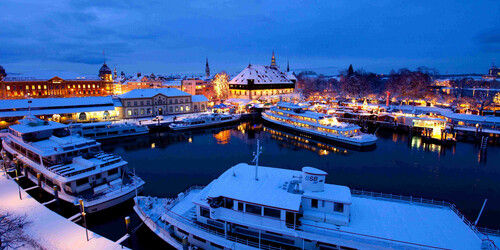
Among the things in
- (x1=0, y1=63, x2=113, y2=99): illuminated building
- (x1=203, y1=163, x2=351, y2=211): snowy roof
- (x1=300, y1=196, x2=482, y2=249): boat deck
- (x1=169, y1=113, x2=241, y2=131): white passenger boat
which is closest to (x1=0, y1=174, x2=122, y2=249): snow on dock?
(x1=203, y1=163, x2=351, y2=211): snowy roof

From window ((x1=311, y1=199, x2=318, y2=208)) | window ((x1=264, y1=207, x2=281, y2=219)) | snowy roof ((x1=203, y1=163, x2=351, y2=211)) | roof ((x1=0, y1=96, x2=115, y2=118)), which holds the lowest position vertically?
window ((x1=264, y1=207, x2=281, y2=219))

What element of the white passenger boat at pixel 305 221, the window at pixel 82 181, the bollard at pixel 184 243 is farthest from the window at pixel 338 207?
the window at pixel 82 181

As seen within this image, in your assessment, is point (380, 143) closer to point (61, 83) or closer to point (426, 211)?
point (426, 211)

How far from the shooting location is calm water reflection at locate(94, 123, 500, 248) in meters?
23.2

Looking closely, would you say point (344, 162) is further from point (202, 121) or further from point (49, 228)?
point (202, 121)

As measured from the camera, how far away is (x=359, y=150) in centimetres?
3688

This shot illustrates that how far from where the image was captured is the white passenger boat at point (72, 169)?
65.8ft

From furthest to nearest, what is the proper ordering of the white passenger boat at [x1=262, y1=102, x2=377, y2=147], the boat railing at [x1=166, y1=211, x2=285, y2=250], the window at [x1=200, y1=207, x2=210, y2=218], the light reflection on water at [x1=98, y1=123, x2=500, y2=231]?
the white passenger boat at [x1=262, y1=102, x2=377, y2=147] < the light reflection on water at [x1=98, y1=123, x2=500, y2=231] < the window at [x1=200, y1=207, x2=210, y2=218] < the boat railing at [x1=166, y1=211, x2=285, y2=250]

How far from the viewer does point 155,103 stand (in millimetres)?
59156

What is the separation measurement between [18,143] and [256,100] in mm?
60982

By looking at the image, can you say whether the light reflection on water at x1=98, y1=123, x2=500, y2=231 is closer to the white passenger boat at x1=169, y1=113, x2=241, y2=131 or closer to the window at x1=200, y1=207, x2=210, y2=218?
the white passenger boat at x1=169, y1=113, x2=241, y2=131

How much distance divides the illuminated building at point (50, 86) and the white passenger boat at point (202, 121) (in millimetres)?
51665

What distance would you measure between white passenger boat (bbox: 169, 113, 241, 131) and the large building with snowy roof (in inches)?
994

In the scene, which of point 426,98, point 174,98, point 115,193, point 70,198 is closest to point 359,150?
point 115,193
